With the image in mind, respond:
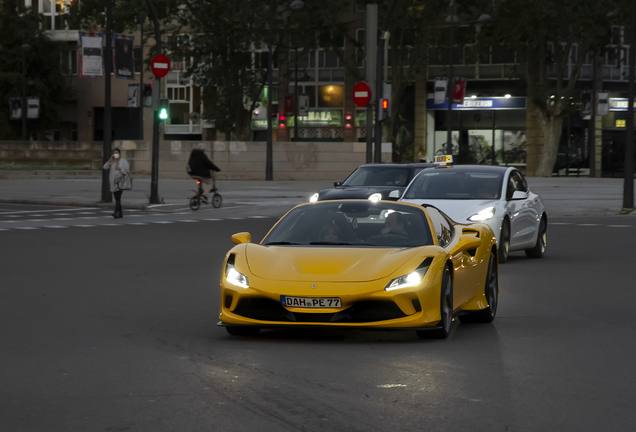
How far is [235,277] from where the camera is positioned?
8867 mm

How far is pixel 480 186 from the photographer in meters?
16.8

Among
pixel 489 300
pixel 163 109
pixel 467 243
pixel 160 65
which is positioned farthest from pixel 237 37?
pixel 467 243

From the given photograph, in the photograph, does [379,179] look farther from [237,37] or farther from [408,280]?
[237,37]

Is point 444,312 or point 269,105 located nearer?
point 444,312

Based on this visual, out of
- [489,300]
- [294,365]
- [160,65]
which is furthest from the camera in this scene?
[160,65]

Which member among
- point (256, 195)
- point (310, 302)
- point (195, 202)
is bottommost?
point (256, 195)

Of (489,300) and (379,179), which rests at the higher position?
(379,179)

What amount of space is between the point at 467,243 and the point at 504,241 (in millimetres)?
6307

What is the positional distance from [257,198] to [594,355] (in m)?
30.1

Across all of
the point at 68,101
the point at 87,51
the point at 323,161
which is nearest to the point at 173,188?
the point at 87,51

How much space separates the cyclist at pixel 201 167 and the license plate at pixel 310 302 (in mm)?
22792

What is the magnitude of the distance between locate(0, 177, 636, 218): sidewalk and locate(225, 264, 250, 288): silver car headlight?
71.4ft

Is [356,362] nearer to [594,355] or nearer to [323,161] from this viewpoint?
[594,355]

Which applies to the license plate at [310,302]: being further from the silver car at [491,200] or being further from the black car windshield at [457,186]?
the black car windshield at [457,186]
